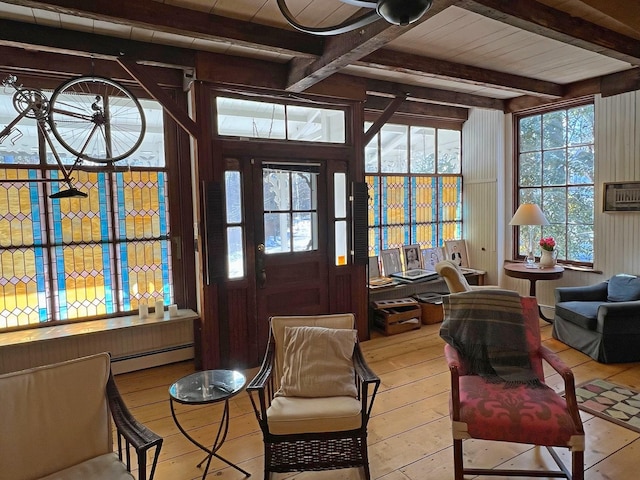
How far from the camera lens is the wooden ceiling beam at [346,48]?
7.88 ft

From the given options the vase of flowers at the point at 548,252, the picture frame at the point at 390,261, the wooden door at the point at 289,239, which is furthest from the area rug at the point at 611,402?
the picture frame at the point at 390,261

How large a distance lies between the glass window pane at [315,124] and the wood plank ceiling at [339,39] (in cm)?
32

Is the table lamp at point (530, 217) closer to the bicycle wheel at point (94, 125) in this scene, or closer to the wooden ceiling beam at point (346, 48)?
the wooden ceiling beam at point (346, 48)

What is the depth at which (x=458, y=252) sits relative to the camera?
588 cm

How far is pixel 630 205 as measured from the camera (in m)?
4.34

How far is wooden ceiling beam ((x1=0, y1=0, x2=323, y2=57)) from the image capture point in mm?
2330

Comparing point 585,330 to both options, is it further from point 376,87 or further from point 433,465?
point 376,87

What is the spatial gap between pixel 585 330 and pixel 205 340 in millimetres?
3488

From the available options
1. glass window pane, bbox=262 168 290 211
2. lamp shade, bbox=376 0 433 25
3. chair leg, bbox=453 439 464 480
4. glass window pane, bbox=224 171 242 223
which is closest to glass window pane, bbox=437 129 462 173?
glass window pane, bbox=262 168 290 211

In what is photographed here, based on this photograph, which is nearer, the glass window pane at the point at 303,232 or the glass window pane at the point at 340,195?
the glass window pane at the point at 303,232

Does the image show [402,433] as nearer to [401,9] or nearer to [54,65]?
[401,9]

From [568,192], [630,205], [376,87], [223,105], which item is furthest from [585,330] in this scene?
[223,105]

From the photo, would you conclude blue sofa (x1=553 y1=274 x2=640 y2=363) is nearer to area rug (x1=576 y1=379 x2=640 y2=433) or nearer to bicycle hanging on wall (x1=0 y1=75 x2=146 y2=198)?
area rug (x1=576 y1=379 x2=640 y2=433)

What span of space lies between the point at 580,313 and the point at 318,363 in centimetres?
291
